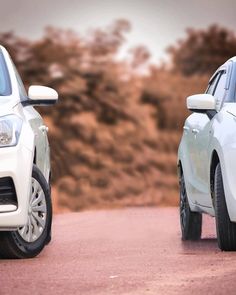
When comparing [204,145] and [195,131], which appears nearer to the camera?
[204,145]

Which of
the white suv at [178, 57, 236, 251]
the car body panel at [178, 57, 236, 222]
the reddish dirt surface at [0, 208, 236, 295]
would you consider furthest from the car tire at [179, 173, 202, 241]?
the car body panel at [178, 57, 236, 222]

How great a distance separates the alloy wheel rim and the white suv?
136 cm

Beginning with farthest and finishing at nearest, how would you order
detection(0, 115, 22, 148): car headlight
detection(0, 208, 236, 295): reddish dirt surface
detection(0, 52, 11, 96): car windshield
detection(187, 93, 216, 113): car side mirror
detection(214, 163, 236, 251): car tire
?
1. detection(187, 93, 216, 113): car side mirror
2. detection(0, 52, 11, 96): car windshield
3. detection(214, 163, 236, 251): car tire
4. detection(0, 115, 22, 148): car headlight
5. detection(0, 208, 236, 295): reddish dirt surface

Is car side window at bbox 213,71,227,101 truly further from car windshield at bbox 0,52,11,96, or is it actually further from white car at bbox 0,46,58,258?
car windshield at bbox 0,52,11,96

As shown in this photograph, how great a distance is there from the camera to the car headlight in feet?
36.3

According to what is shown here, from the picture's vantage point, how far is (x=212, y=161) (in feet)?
39.5

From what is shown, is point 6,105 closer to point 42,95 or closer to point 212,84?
point 42,95

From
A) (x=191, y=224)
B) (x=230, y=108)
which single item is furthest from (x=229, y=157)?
(x=191, y=224)

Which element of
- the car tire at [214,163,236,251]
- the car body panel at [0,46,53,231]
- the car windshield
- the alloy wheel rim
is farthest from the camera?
the car windshield

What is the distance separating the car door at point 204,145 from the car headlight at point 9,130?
69.3 inches

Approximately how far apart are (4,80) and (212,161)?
5.97 feet

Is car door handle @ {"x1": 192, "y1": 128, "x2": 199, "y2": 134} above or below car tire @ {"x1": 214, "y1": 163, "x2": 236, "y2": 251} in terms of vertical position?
above

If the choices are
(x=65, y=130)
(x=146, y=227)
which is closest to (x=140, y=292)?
(x=146, y=227)

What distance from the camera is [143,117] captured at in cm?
2614
